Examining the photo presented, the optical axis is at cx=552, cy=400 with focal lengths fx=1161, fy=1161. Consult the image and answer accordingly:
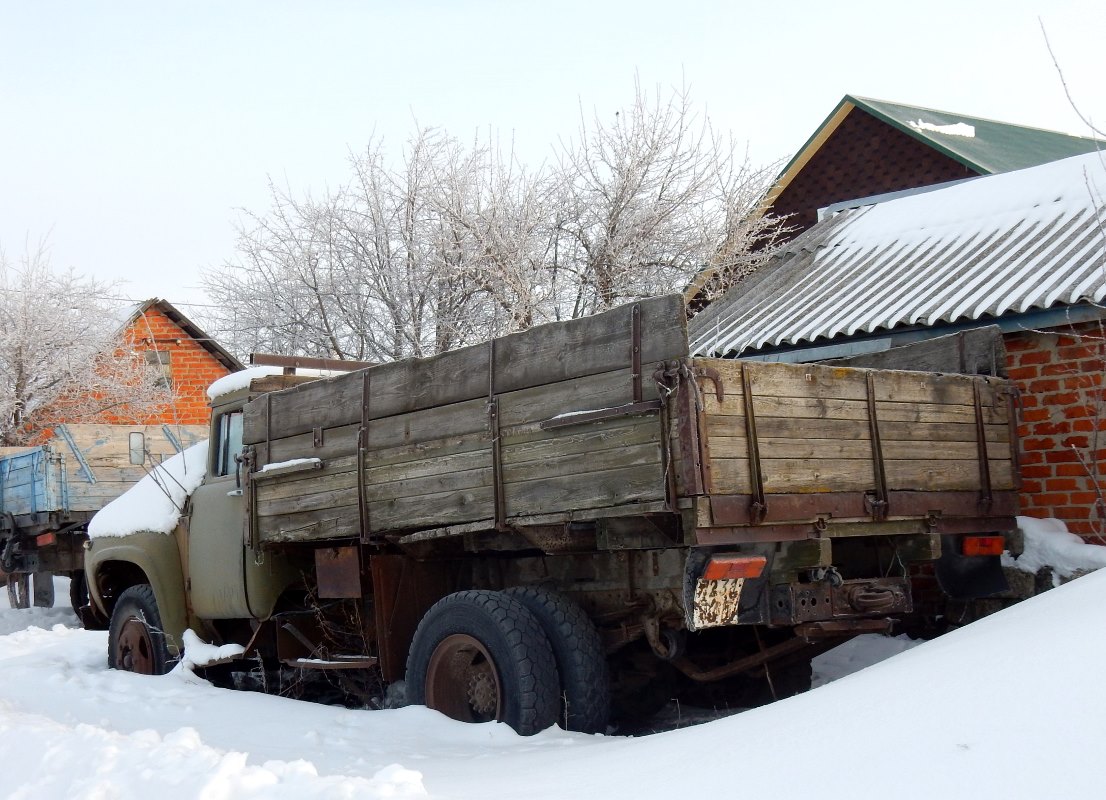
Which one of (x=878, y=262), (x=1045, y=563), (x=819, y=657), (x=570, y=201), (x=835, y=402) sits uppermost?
(x=570, y=201)

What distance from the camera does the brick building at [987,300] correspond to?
7.25 metres

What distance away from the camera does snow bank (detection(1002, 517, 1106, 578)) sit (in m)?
6.81

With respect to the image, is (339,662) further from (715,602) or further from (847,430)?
(847,430)

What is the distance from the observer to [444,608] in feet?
19.8

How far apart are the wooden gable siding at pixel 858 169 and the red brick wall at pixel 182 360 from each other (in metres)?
14.0

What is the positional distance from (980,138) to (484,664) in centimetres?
1408

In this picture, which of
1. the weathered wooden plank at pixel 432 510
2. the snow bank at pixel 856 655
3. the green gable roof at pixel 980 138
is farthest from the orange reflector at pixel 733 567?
the green gable roof at pixel 980 138

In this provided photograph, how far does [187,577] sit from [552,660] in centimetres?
361

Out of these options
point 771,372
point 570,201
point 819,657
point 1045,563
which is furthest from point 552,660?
point 570,201

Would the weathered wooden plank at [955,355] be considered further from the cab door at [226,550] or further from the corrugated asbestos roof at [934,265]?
the cab door at [226,550]

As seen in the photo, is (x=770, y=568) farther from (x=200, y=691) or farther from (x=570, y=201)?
(x=570, y=201)

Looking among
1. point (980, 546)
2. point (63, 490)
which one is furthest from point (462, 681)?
point (63, 490)

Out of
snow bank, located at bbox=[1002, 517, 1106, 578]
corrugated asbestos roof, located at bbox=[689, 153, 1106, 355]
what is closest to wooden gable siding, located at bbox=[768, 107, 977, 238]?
corrugated asbestos roof, located at bbox=[689, 153, 1106, 355]

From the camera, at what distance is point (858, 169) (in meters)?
16.6
